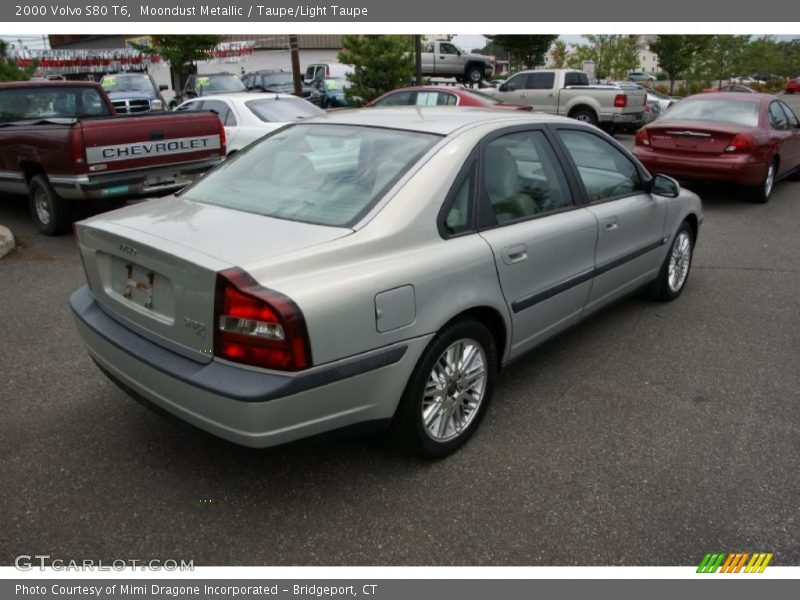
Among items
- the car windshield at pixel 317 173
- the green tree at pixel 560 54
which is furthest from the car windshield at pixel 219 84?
the green tree at pixel 560 54

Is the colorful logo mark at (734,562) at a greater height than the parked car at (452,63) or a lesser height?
lesser

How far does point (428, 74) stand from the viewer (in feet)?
90.1

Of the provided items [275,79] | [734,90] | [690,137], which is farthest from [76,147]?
[275,79]

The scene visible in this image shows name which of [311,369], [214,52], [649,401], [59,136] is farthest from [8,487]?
[214,52]

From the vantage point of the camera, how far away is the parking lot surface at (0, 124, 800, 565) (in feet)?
8.64

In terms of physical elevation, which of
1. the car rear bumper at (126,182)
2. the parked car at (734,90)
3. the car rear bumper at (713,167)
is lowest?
the car rear bumper at (713,167)

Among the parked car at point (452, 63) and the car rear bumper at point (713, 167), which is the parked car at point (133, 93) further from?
the car rear bumper at point (713, 167)

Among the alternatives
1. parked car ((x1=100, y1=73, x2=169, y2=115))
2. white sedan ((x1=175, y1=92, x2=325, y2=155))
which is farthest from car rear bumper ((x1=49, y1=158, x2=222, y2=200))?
parked car ((x1=100, y1=73, x2=169, y2=115))

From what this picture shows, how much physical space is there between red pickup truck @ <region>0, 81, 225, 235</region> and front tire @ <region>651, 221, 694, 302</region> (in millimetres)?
5159

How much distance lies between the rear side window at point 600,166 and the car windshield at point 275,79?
20043 mm

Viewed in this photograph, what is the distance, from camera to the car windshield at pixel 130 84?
67.8ft

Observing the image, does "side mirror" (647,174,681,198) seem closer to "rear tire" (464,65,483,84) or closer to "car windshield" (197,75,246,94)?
"car windshield" (197,75,246,94)

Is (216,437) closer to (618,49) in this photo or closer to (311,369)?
(311,369)

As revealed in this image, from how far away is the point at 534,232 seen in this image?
3.48 meters
